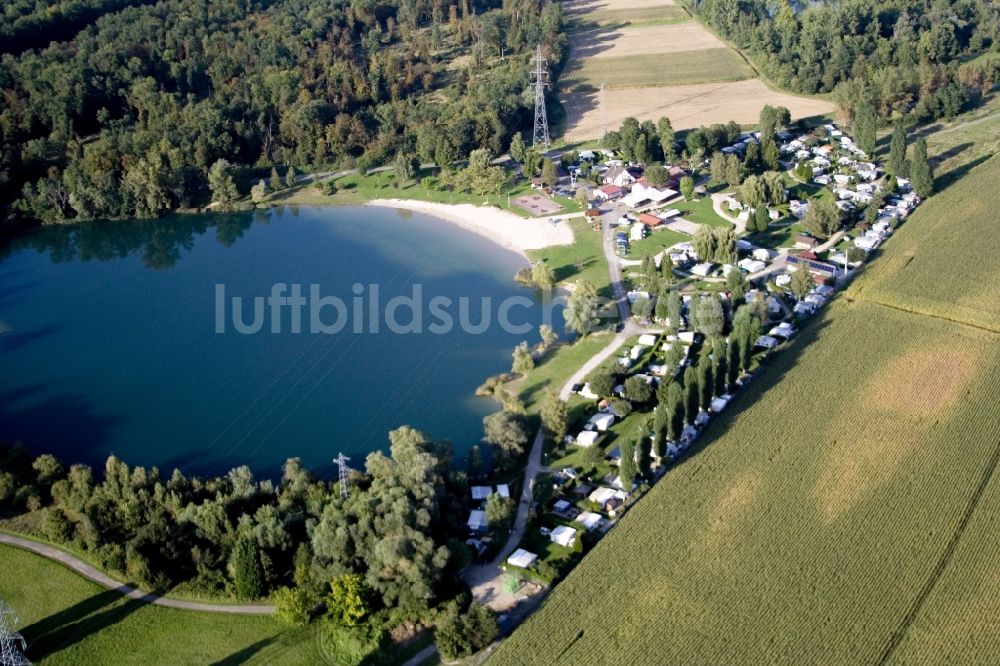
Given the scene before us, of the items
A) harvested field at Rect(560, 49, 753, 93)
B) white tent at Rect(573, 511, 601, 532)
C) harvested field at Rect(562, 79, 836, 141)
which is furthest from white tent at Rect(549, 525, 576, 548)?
harvested field at Rect(560, 49, 753, 93)

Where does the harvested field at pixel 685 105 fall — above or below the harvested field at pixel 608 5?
below

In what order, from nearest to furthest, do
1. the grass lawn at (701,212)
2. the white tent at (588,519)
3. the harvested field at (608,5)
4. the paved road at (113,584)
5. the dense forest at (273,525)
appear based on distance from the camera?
the dense forest at (273,525), the paved road at (113,584), the white tent at (588,519), the grass lawn at (701,212), the harvested field at (608,5)

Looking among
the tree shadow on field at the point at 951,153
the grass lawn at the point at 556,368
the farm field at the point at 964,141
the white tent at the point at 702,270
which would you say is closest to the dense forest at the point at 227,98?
the white tent at the point at 702,270

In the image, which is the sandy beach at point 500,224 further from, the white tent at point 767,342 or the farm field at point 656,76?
the white tent at point 767,342

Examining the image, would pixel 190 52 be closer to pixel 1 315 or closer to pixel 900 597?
pixel 1 315

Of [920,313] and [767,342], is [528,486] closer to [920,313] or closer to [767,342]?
[767,342]

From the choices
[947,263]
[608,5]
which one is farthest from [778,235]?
[608,5]

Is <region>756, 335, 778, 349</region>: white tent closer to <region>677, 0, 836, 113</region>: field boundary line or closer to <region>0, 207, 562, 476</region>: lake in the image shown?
<region>0, 207, 562, 476</region>: lake
